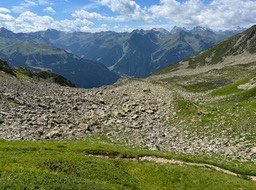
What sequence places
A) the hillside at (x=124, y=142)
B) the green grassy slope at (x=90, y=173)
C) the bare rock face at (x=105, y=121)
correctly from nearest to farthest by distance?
the green grassy slope at (x=90, y=173) → the hillside at (x=124, y=142) → the bare rock face at (x=105, y=121)

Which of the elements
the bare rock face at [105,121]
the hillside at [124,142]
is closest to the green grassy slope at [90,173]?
the hillside at [124,142]

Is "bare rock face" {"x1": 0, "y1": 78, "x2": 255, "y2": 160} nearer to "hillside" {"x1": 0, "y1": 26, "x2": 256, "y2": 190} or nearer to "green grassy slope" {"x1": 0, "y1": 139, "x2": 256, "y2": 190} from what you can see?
"hillside" {"x1": 0, "y1": 26, "x2": 256, "y2": 190}

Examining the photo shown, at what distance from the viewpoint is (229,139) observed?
46781 millimetres

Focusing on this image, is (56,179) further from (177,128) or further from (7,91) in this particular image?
(7,91)

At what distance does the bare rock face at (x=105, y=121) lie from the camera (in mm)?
46438

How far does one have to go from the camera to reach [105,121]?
5769 cm

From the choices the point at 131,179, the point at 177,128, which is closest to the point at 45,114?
the point at 177,128

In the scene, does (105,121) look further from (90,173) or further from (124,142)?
(90,173)

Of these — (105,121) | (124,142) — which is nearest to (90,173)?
(124,142)

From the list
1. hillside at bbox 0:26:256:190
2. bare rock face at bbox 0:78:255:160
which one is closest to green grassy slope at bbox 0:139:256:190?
hillside at bbox 0:26:256:190

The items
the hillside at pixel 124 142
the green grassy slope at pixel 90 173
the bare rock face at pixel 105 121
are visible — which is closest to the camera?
the green grassy slope at pixel 90 173

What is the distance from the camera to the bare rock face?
4644cm

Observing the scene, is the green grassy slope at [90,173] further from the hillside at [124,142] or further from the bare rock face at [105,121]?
the bare rock face at [105,121]

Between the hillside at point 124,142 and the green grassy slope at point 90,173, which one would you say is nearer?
the green grassy slope at point 90,173
